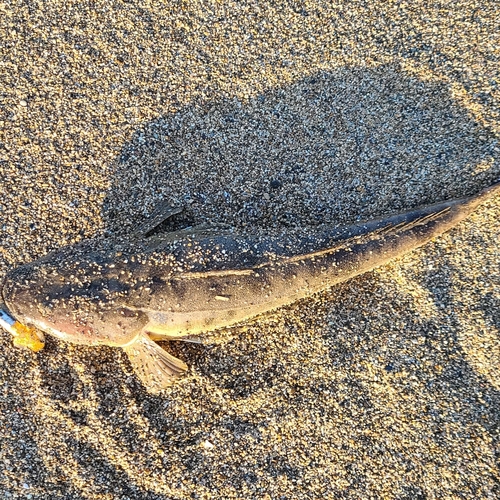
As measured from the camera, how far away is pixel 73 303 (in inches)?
124

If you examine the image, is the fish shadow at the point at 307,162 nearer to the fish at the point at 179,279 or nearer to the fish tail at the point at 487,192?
the fish tail at the point at 487,192

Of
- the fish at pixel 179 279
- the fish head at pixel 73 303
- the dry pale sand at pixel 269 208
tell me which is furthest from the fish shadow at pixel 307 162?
the fish head at pixel 73 303

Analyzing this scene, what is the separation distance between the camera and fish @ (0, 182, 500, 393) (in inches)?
124

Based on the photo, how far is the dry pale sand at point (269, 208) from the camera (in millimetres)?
3301

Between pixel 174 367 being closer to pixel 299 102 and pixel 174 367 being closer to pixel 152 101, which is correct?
pixel 152 101

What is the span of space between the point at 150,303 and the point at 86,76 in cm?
219

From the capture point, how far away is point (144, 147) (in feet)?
12.1

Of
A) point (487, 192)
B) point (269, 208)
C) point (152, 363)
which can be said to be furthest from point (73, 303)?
point (487, 192)

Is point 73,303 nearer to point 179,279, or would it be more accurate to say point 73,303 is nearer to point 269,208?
point 179,279

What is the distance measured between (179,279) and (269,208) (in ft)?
3.53

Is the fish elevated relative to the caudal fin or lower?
elevated

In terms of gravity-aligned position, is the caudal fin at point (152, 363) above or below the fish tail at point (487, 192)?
below

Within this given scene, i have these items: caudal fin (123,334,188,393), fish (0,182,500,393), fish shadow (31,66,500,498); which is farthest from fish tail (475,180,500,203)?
caudal fin (123,334,188,393)

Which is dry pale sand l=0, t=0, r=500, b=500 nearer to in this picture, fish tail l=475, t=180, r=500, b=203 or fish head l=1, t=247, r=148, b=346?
fish tail l=475, t=180, r=500, b=203
